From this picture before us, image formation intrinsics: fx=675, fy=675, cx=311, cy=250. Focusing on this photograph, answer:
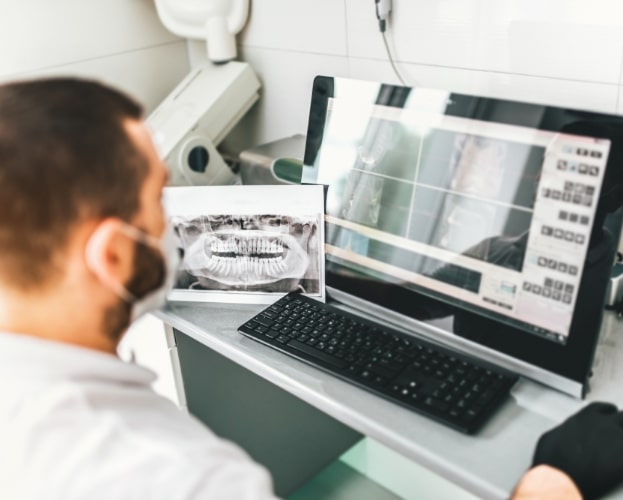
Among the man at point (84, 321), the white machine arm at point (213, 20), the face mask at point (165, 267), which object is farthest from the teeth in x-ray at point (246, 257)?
the white machine arm at point (213, 20)

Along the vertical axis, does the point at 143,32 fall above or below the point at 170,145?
above

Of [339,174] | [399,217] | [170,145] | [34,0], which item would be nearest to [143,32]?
[34,0]

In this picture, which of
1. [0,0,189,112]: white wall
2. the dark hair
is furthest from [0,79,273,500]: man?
[0,0,189,112]: white wall

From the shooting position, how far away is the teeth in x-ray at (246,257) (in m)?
1.22

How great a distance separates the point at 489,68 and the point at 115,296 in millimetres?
902

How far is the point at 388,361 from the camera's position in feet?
3.36

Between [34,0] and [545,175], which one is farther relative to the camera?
[34,0]

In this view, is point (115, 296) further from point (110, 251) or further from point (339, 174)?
point (339, 174)

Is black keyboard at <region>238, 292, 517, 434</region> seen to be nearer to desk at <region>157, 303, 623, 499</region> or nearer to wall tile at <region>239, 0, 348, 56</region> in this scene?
desk at <region>157, 303, 623, 499</region>

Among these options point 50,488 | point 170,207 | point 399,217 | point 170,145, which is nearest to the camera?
point 50,488

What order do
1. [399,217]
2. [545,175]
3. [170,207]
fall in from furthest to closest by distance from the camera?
[170,207] < [399,217] < [545,175]

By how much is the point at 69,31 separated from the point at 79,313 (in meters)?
1.23

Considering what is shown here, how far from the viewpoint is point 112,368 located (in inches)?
29.7

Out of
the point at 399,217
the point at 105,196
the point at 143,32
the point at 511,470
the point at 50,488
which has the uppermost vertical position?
the point at 143,32
